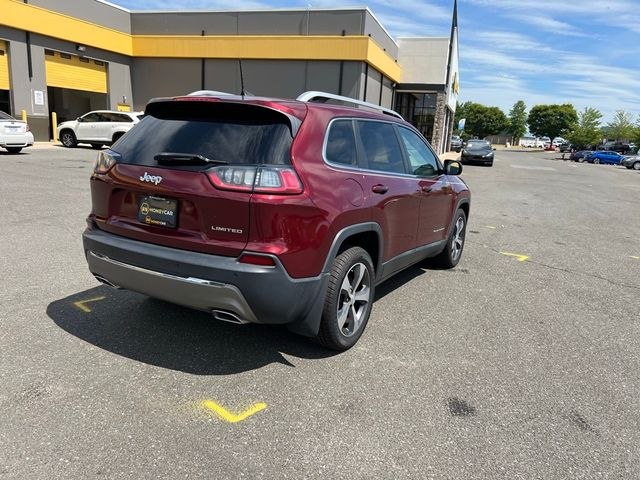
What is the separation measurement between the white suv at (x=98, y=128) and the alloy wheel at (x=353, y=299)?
18.5m

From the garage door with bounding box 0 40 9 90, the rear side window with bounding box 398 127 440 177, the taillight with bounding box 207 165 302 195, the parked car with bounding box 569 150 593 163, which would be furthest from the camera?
the parked car with bounding box 569 150 593 163

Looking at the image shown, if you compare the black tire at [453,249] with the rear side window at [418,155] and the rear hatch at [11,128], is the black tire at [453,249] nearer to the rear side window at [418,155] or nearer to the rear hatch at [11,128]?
the rear side window at [418,155]

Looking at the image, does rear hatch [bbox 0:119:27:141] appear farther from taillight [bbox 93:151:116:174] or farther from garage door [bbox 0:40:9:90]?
taillight [bbox 93:151:116:174]

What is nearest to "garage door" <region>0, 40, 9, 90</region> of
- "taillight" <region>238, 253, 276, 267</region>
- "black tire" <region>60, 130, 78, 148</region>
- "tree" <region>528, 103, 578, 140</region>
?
"black tire" <region>60, 130, 78, 148</region>

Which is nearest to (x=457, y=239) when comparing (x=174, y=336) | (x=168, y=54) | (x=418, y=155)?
(x=418, y=155)

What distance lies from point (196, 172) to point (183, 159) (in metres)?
0.13

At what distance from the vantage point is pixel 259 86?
27.8 metres

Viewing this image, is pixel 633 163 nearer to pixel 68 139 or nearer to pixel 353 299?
pixel 68 139

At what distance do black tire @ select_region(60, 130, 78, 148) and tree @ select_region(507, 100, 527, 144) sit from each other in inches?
4544

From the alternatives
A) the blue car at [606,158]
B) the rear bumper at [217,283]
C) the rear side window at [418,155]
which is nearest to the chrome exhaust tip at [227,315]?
the rear bumper at [217,283]

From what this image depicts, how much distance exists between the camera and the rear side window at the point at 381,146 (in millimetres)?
4012

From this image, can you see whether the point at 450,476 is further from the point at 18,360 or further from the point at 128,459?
the point at 18,360

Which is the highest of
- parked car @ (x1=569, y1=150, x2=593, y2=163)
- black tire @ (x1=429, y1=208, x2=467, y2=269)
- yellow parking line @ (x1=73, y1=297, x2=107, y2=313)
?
black tire @ (x1=429, y1=208, x2=467, y2=269)

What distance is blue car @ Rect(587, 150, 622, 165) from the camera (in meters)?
52.2
